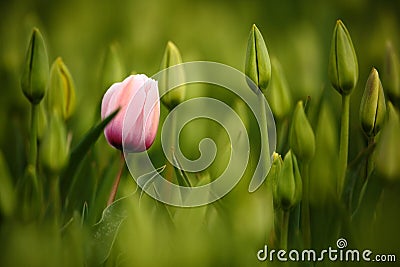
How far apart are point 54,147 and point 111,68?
121mm

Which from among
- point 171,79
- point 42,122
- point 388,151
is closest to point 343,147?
point 388,151

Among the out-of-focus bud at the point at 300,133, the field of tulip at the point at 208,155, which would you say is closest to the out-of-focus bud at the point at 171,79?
the field of tulip at the point at 208,155

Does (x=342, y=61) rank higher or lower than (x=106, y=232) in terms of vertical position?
higher

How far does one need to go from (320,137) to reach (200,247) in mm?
Result: 149

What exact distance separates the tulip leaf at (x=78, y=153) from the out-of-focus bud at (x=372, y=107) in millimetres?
230

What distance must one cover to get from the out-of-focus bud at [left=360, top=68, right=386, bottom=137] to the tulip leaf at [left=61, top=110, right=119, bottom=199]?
0.76ft

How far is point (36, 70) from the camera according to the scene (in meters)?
0.81

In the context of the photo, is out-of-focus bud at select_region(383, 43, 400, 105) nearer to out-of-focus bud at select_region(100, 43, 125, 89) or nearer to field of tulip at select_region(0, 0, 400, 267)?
field of tulip at select_region(0, 0, 400, 267)

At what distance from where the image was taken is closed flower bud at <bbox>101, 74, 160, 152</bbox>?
0.81 m

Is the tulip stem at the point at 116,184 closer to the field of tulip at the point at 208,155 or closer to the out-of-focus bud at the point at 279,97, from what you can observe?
the field of tulip at the point at 208,155

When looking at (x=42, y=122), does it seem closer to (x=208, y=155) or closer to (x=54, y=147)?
(x=54, y=147)

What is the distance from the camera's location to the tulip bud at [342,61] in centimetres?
82

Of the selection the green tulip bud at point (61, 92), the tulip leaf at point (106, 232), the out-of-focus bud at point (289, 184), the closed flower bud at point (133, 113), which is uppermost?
the green tulip bud at point (61, 92)

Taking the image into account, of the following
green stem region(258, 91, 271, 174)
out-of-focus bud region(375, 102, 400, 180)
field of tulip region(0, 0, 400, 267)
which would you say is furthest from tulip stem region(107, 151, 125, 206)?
out-of-focus bud region(375, 102, 400, 180)
